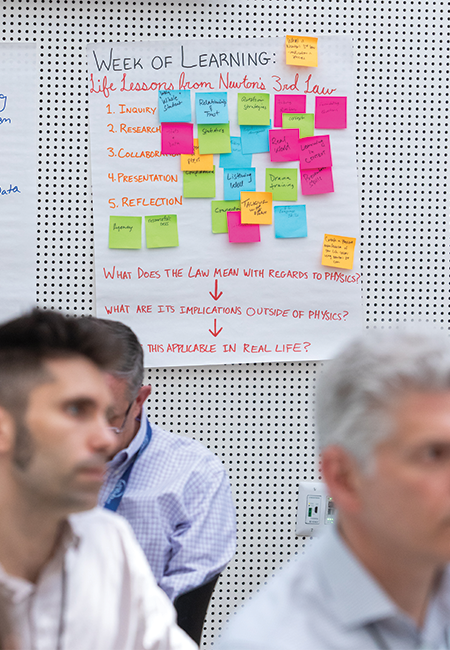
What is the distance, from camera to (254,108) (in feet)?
7.63

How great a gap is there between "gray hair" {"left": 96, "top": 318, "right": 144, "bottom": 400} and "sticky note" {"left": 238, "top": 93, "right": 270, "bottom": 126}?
0.83m

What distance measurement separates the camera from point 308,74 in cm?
233

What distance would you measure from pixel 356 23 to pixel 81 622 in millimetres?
2005

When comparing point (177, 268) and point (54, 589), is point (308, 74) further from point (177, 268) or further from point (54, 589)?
point (54, 589)

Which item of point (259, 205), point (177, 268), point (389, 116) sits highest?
point (389, 116)

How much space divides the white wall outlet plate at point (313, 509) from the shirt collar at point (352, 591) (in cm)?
142

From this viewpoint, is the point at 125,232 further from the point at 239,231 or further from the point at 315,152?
the point at 315,152

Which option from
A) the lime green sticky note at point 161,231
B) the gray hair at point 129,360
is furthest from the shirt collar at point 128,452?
the lime green sticky note at point 161,231

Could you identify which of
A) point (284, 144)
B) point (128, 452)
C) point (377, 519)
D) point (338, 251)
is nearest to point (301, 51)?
point (284, 144)

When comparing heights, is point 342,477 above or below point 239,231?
below

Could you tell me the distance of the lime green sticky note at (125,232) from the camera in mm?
2314

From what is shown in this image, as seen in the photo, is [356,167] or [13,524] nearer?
[13,524]

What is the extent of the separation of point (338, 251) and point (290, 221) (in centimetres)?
18

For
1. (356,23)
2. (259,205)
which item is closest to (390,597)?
(259,205)
